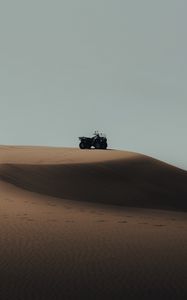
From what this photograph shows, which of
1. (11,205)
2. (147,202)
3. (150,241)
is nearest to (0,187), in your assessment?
(11,205)

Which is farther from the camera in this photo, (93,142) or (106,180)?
(93,142)

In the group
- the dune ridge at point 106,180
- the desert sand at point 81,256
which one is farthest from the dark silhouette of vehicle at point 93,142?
the desert sand at point 81,256

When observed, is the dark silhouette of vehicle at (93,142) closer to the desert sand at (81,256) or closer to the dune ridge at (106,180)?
the dune ridge at (106,180)

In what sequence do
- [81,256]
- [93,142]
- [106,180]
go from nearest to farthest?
1. [81,256]
2. [106,180]
3. [93,142]

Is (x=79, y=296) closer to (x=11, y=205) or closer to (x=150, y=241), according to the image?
(x=150, y=241)

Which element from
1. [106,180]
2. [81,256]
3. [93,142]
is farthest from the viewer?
[93,142]

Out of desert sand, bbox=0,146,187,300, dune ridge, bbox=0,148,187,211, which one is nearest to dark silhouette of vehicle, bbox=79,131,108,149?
dune ridge, bbox=0,148,187,211

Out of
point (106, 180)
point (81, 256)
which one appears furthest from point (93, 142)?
point (81, 256)

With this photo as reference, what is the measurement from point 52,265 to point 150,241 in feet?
10.3

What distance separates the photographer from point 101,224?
12.8 m

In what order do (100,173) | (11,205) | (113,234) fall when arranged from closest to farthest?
(113,234), (11,205), (100,173)

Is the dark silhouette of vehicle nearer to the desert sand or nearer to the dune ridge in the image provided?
the dune ridge

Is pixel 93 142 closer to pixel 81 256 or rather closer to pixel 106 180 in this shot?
pixel 106 180

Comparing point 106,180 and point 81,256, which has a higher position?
point 106,180
